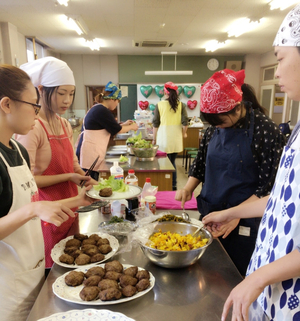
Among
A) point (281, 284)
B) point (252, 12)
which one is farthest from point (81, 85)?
point (281, 284)

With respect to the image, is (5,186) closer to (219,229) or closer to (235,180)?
(219,229)

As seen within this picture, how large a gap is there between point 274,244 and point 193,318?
385 mm

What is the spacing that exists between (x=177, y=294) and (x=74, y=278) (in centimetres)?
42

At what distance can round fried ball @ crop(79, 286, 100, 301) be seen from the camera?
940 mm

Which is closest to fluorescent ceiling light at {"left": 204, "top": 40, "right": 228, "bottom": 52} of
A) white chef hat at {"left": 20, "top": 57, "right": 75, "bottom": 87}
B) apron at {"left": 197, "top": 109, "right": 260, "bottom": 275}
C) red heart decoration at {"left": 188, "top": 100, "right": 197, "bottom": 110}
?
red heart decoration at {"left": 188, "top": 100, "right": 197, "bottom": 110}

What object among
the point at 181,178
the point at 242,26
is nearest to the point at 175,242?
the point at 181,178

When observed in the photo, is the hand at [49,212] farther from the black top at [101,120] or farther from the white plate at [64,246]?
the black top at [101,120]

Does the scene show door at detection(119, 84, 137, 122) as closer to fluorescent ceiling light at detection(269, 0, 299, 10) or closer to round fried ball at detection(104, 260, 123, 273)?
fluorescent ceiling light at detection(269, 0, 299, 10)

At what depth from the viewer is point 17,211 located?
96 cm

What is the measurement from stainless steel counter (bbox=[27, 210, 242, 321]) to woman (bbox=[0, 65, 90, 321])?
0.11m

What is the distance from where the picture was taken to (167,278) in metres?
1.12

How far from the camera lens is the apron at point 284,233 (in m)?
0.79

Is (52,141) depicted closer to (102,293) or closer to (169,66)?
(102,293)

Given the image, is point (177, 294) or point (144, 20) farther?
point (144, 20)
